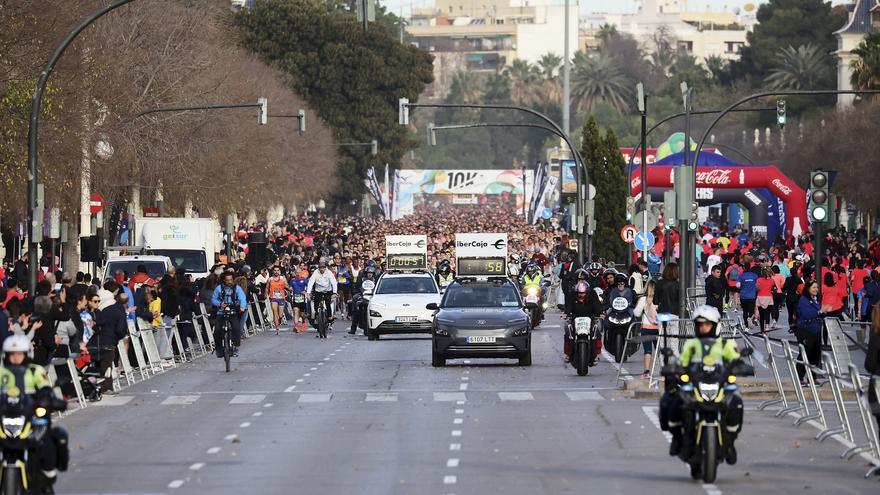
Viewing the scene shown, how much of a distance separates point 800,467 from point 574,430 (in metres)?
A: 4.02

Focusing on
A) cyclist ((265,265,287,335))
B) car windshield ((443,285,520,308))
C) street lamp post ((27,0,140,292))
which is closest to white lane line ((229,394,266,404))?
street lamp post ((27,0,140,292))

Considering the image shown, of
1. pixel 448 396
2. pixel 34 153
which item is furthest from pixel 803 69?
pixel 448 396

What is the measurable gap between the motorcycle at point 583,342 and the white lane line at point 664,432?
19.0 ft

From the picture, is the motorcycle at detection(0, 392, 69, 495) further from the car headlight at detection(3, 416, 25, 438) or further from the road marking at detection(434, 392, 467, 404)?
the road marking at detection(434, 392, 467, 404)

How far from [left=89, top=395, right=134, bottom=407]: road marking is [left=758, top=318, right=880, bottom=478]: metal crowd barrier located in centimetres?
784

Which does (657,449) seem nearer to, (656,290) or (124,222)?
(656,290)

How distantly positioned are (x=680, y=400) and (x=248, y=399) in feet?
33.8

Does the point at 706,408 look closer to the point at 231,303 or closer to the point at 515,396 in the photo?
the point at 515,396

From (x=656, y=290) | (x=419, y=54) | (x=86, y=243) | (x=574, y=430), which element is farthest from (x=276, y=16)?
(x=574, y=430)

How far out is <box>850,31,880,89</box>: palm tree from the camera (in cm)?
8044

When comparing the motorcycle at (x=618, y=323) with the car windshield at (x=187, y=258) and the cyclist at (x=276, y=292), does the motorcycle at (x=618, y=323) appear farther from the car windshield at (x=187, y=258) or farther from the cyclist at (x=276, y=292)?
the car windshield at (x=187, y=258)

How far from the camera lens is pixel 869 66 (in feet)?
266

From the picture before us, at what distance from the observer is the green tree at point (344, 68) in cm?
11875

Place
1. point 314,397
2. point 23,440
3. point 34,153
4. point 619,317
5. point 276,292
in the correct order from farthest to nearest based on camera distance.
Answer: point 276,292 < point 34,153 < point 619,317 < point 314,397 < point 23,440
